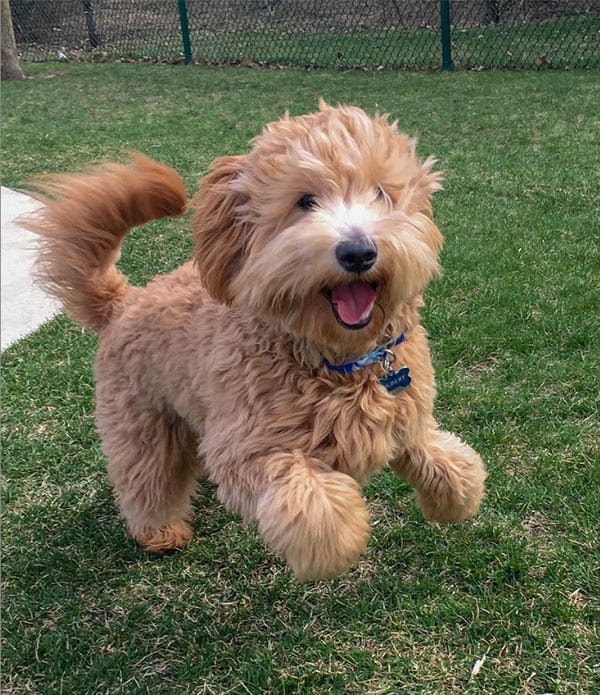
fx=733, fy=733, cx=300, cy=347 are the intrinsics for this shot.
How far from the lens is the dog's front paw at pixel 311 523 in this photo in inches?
75.5

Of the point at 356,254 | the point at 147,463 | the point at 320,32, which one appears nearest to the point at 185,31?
the point at 320,32

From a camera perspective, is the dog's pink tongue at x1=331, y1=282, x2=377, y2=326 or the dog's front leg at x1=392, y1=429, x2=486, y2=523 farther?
the dog's front leg at x1=392, y1=429, x2=486, y2=523

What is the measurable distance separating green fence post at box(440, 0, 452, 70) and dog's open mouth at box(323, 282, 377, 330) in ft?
36.2

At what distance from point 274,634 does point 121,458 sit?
91 cm

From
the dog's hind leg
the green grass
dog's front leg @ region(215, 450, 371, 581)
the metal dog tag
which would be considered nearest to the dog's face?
the metal dog tag

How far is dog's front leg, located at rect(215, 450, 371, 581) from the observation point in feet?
6.30

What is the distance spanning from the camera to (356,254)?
6.01 feet

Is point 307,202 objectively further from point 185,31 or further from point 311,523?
point 185,31

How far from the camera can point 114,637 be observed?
2619mm

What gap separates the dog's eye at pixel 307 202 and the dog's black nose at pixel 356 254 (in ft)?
0.66

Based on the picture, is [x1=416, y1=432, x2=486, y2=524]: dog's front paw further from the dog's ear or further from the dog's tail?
the dog's tail

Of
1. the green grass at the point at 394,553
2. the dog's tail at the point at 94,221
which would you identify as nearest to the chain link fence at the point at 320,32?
the green grass at the point at 394,553

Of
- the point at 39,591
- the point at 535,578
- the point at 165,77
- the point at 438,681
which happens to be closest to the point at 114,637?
the point at 39,591

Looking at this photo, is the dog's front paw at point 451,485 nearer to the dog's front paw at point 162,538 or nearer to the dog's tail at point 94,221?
the dog's front paw at point 162,538
